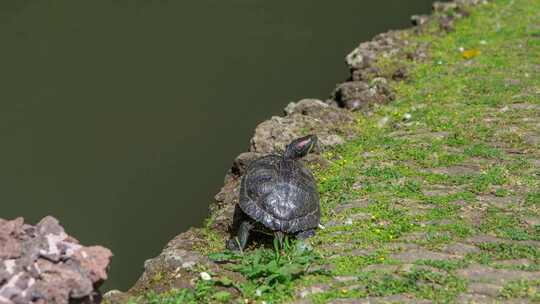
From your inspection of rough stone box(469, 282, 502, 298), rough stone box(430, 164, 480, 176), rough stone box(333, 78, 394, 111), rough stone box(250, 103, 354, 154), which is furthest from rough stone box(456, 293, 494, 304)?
rough stone box(333, 78, 394, 111)

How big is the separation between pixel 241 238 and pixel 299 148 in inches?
51.2

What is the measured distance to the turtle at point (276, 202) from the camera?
5.45m

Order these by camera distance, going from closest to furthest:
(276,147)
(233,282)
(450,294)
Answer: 1. (450,294)
2. (233,282)
3. (276,147)

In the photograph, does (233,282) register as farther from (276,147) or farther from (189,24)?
(189,24)

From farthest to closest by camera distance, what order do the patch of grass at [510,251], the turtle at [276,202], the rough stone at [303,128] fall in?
the rough stone at [303,128], the turtle at [276,202], the patch of grass at [510,251]

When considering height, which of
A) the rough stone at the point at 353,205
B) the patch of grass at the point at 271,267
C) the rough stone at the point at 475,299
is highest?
the rough stone at the point at 353,205

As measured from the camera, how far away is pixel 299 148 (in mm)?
6395

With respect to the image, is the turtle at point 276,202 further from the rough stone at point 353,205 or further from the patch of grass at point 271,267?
the rough stone at point 353,205

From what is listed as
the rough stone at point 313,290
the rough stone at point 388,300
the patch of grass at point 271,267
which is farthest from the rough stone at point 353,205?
the rough stone at point 388,300

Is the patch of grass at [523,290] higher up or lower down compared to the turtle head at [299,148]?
lower down

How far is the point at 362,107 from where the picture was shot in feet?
28.0

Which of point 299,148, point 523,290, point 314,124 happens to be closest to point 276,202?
point 299,148

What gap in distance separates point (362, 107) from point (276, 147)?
1.85 meters

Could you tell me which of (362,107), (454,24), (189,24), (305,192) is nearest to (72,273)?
(305,192)
